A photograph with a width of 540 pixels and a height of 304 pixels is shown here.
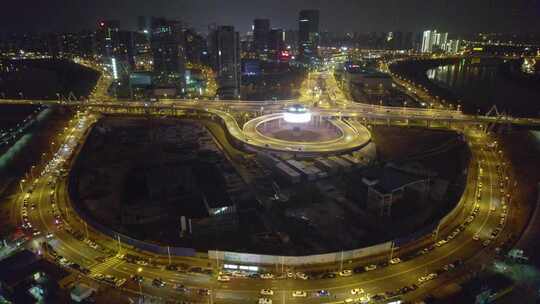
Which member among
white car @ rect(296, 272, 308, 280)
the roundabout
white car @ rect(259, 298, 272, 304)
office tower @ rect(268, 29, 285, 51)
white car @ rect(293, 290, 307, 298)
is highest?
office tower @ rect(268, 29, 285, 51)

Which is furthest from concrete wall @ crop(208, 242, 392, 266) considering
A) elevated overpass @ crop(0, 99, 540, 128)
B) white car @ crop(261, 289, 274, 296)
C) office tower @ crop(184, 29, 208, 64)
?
office tower @ crop(184, 29, 208, 64)

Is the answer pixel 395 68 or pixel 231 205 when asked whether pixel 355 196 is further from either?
pixel 395 68

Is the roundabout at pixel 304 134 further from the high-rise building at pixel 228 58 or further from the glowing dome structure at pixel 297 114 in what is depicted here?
the high-rise building at pixel 228 58

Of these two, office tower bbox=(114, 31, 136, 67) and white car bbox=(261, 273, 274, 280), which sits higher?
office tower bbox=(114, 31, 136, 67)

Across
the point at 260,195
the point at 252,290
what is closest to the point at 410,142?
the point at 260,195

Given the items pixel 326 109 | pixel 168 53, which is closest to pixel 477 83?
pixel 326 109

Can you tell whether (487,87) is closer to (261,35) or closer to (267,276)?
(261,35)

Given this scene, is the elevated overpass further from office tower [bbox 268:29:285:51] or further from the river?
office tower [bbox 268:29:285:51]
